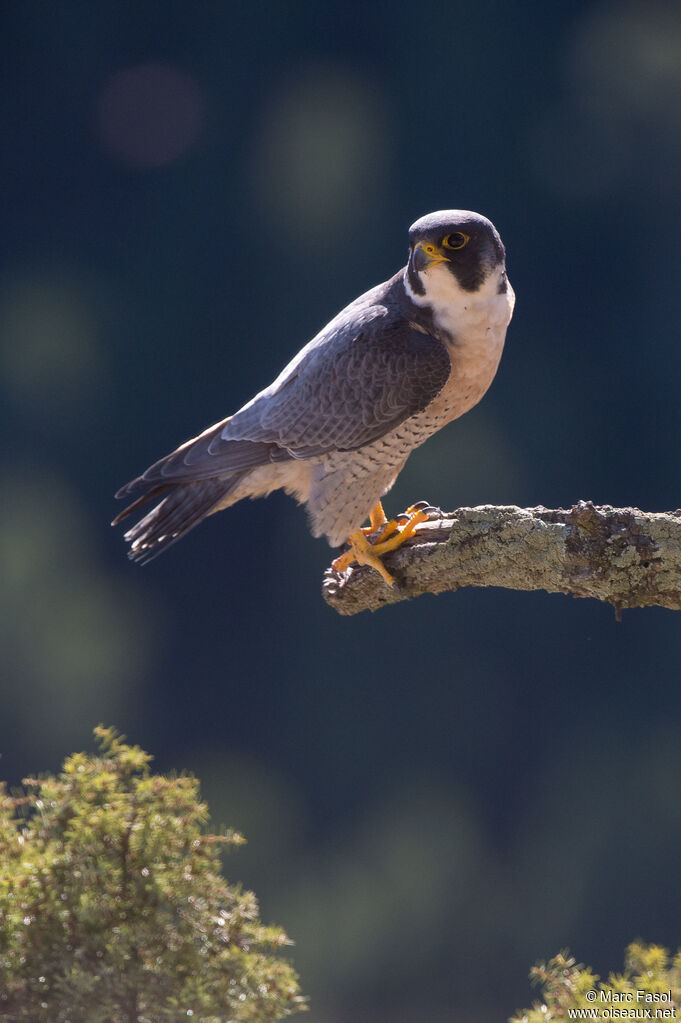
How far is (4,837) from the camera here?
1252mm

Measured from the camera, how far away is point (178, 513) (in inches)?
89.9

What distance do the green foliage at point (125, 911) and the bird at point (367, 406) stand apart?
0.89 metres

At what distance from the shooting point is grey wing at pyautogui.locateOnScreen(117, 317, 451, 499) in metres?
2.14

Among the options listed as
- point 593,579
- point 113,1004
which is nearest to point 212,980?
point 113,1004

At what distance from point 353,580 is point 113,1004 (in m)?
1.15

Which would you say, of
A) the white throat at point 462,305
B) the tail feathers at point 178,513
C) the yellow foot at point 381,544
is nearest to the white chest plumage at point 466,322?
the white throat at point 462,305

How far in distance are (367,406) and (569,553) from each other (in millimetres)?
619

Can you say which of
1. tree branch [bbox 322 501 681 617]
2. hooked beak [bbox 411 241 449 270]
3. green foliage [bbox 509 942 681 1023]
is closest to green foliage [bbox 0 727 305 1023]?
green foliage [bbox 509 942 681 1023]

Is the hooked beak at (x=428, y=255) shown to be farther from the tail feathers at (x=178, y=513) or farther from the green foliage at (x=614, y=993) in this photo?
the green foliage at (x=614, y=993)

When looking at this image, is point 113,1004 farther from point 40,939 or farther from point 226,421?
point 226,421

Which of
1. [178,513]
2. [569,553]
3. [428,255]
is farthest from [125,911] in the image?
[428,255]

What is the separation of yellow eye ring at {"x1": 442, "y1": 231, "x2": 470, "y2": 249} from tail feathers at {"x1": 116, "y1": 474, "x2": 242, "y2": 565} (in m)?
0.71

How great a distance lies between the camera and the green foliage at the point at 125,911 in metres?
1.18

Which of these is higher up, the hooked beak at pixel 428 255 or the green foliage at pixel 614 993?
the hooked beak at pixel 428 255
